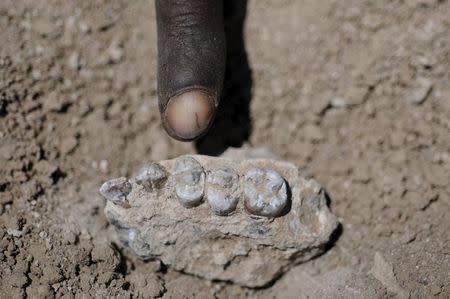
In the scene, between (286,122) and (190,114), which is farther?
(286,122)

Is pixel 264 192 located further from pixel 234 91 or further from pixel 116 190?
pixel 234 91

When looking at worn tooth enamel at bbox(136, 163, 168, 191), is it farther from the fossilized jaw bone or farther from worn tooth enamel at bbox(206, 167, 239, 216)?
worn tooth enamel at bbox(206, 167, 239, 216)

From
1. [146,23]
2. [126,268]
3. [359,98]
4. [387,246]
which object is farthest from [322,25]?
[126,268]

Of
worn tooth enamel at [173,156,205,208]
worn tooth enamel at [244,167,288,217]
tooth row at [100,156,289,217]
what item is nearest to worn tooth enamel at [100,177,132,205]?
tooth row at [100,156,289,217]

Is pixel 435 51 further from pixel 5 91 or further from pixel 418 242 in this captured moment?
pixel 5 91

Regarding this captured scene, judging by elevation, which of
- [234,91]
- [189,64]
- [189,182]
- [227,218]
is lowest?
[227,218]

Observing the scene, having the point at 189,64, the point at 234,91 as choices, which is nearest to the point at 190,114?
the point at 189,64
